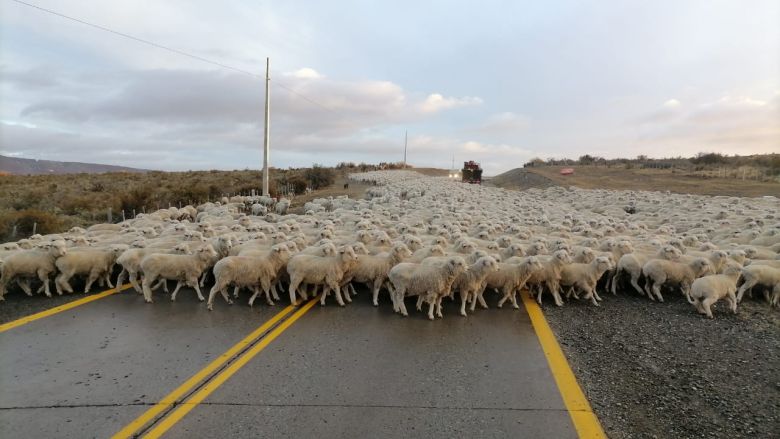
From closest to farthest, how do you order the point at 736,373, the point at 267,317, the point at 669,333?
the point at 736,373
the point at 669,333
the point at 267,317

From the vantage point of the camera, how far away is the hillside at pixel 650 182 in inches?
1529

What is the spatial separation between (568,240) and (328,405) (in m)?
8.73

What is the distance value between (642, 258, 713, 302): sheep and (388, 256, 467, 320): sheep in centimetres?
388

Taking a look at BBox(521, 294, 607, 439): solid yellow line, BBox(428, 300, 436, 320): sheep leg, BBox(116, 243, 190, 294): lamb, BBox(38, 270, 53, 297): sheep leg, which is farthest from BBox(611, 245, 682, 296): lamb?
BBox(38, 270, 53, 297): sheep leg

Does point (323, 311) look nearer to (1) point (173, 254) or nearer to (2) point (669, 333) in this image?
(1) point (173, 254)

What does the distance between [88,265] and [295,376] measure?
6.07m

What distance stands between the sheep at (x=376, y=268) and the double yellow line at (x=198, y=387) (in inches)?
72.5

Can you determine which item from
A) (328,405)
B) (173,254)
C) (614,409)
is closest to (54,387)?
(328,405)

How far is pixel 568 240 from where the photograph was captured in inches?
457

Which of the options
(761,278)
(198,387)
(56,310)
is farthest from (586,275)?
(56,310)

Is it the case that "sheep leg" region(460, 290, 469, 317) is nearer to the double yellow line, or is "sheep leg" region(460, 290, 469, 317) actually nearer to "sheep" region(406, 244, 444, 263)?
"sheep" region(406, 244, 444, 263)

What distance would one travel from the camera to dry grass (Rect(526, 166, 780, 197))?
3819 centimetres

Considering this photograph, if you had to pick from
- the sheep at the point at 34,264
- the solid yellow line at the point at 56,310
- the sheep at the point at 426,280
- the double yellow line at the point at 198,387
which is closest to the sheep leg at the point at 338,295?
the sheep at the point at 426,280

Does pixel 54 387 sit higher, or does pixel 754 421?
pixel 754 421
